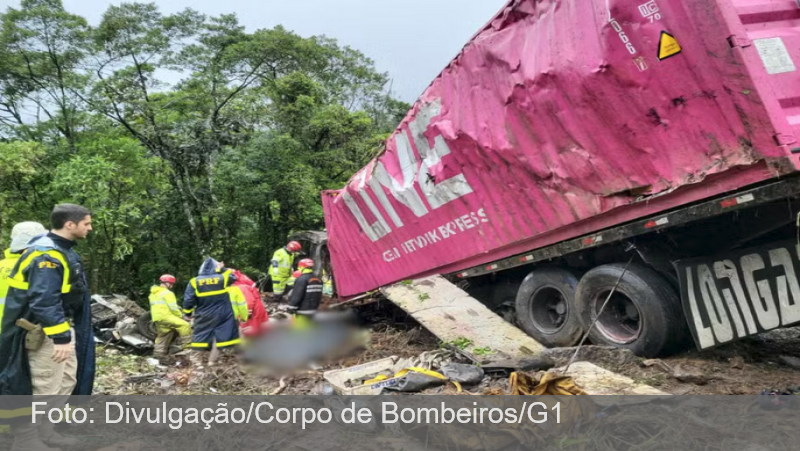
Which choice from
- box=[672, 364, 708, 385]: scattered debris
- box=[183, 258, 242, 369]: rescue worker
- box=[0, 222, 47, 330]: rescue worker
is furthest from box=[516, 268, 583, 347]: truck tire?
box=[0, 222, 47, 330]: rescue worker

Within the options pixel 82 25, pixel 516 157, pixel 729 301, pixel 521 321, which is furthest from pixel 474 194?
pixel 82 25

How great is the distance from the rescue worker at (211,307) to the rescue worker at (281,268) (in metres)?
2.84

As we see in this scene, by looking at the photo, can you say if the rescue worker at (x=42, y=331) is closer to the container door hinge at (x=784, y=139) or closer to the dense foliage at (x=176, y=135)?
the container door hinge at (x=784, y=139)

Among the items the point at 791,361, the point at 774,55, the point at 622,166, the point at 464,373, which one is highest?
the point at 774,55

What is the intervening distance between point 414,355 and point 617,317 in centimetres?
197

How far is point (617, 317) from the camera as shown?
4.68 m

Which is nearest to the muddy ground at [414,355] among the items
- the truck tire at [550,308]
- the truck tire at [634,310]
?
the truck tire at [634,310]

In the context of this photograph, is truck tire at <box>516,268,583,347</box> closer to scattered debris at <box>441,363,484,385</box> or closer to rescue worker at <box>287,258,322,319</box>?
scattered debris at <box>441,363,484,385</box>

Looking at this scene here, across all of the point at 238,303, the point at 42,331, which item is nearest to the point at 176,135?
the point at 238,303

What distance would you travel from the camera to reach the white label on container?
322cm

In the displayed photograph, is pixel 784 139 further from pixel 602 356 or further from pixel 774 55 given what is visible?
pixel 602 356

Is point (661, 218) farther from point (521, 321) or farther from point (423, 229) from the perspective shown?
point (423, 229)

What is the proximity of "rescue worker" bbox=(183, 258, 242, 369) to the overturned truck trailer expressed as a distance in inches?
84.7

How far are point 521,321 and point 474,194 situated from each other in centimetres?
142
